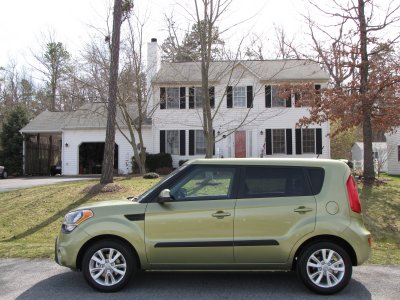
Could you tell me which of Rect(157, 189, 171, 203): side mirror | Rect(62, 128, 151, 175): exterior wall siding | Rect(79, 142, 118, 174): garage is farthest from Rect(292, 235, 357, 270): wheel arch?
Rect(79, 142, 118, 174): garage

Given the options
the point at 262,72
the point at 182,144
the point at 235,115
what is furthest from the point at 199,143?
the point at 262,72

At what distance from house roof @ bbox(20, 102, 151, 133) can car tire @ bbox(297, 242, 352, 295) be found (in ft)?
76.3

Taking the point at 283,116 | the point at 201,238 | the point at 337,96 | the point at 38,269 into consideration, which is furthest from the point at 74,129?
the point at 201,238

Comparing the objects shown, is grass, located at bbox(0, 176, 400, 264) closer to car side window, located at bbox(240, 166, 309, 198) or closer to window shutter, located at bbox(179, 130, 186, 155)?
car side window, located at bbox(240, 166, 309, 198)

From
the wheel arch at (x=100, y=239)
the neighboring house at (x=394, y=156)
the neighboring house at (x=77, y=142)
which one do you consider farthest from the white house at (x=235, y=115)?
the wheel arch at (x=100, y=239)

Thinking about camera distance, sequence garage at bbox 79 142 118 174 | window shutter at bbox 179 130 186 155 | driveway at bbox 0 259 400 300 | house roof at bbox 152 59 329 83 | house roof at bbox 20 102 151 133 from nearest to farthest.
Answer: driveway at bbox 0 259 400 300 < house roof at bbox 152 59 329 83 < window shutter at bbox 179 130 186 155 < house roof at bbox 20 102 151 133 < garage at bbox 79 142 118 174

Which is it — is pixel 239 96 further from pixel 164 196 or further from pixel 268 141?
pixel 164 196

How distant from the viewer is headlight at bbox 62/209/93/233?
5680mm

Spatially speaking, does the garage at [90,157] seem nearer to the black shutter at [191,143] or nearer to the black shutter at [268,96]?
the black shutter at [191,143]

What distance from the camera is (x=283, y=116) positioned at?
2694 cm

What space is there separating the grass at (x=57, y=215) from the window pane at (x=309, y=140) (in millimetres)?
11019

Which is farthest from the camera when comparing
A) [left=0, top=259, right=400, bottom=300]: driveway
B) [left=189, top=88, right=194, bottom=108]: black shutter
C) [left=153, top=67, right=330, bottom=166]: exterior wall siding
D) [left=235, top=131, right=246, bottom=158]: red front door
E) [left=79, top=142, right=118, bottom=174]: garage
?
[left=79, top=142, right=118, bottom=174]: garage

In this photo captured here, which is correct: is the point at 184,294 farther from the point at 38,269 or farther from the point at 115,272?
the point at 38,269

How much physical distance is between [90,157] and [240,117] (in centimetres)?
1075
